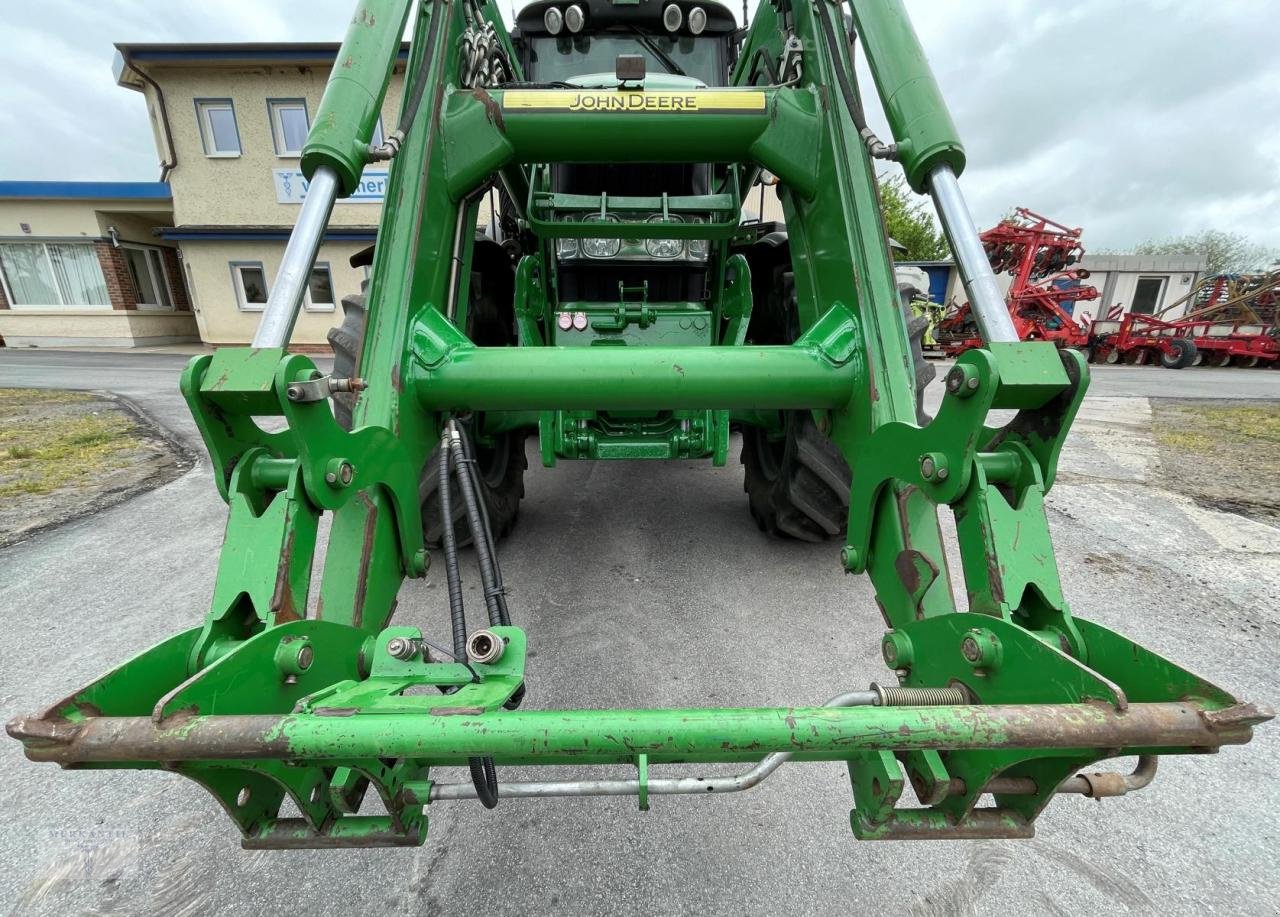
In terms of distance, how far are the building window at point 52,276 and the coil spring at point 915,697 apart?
2024 centimetres

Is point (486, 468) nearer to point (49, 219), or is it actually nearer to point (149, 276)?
point (149, 276)

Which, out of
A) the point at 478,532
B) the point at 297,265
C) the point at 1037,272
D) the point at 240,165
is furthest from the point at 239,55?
the point at 1037,272

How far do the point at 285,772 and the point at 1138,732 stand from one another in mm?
1435

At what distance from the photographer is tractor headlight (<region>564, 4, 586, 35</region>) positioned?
10.1ft

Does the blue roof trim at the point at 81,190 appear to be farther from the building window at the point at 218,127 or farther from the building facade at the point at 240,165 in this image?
the building window at the point at 218,127

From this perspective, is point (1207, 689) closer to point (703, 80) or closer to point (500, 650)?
point (500, 650)

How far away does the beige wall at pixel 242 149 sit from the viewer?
1233 centimetres

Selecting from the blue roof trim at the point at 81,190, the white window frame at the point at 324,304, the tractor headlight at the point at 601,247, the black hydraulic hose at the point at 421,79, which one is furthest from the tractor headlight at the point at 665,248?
the blue roof trim at the point at 81,190

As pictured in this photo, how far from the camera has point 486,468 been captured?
313 cm

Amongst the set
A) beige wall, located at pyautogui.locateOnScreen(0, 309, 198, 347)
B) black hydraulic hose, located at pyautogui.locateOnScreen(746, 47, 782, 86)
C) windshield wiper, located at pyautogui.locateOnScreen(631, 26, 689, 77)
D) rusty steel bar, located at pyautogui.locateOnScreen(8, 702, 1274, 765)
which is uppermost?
windshield wiper, located at pyautogui.locateOnScreen(631, 26, 689, 77)

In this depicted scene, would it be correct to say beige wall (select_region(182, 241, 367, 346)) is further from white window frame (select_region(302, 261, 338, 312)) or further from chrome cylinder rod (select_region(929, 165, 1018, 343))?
chrome cylinder rod (select_region(929, 165, 1018, 343))

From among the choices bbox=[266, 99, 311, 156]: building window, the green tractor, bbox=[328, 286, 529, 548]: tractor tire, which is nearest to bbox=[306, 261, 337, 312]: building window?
bbox=[266, 99, 311, 156]: building window

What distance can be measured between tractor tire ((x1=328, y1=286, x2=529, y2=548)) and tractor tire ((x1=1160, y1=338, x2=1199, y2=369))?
1760cm

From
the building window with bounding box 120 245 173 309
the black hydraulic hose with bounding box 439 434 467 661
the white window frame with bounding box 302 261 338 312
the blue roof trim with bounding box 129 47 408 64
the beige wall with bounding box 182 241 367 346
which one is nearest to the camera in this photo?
the black hydraulic hose with bounding box 439 434 467 661
